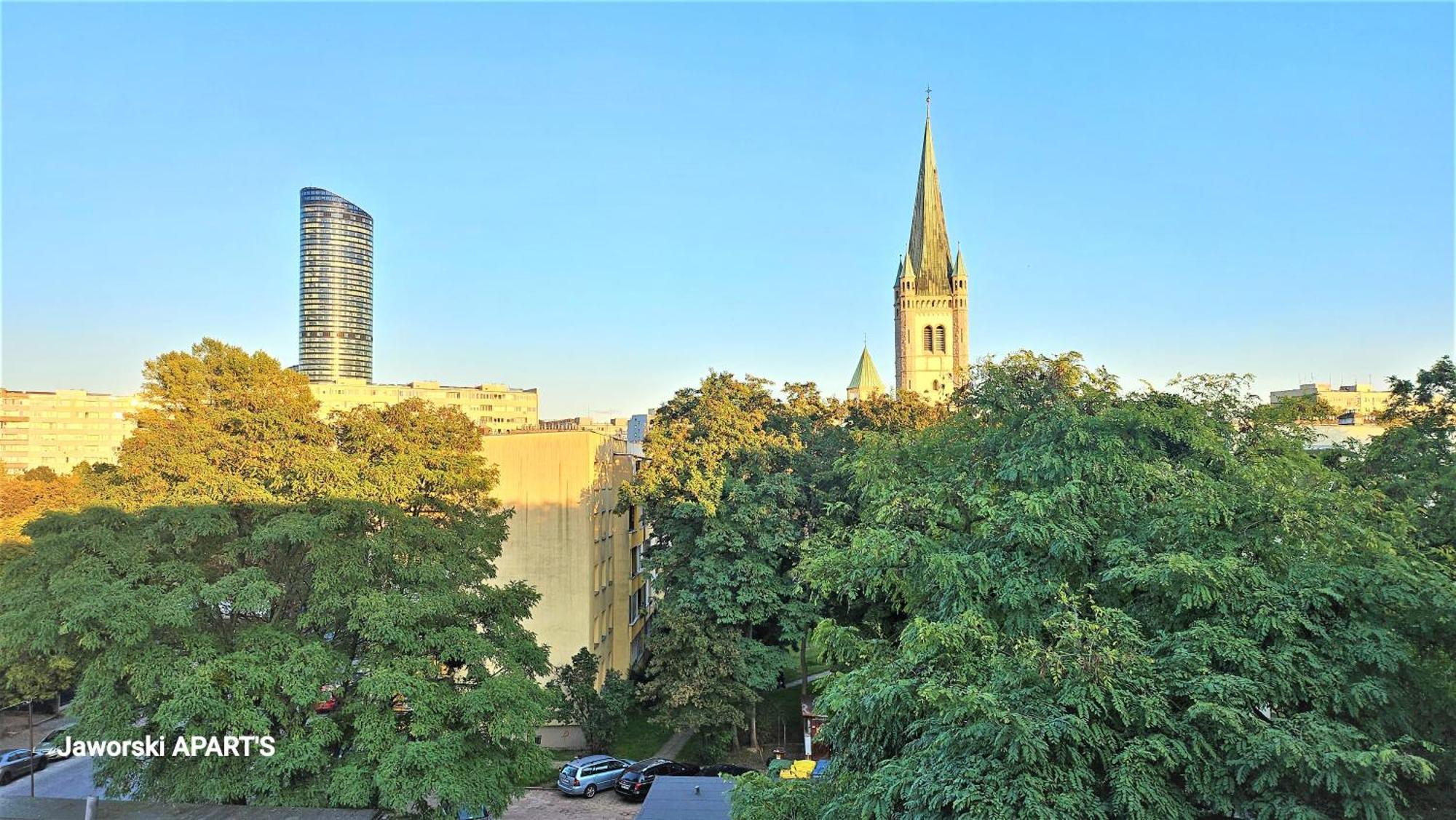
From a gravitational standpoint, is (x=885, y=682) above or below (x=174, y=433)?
below

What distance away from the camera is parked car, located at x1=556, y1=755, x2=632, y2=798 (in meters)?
22.5

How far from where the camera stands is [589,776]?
892 inches

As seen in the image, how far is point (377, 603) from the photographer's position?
1658 cm

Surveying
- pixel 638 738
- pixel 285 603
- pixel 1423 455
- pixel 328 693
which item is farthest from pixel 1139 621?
pixel 638 738

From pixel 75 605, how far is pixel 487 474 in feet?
27.8

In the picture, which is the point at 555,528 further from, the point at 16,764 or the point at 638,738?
the point at 16,764

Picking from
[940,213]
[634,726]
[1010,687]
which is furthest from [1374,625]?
[940,213]

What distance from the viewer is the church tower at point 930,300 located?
257 ft

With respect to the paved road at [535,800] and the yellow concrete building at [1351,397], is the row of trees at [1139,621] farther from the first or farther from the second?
the yellow concrete building at [1351,397]

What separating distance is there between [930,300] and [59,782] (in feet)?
233

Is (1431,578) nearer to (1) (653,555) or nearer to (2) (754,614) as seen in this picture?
(2) (754,614)

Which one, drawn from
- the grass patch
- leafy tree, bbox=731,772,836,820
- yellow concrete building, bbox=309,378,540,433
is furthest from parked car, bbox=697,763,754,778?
yellow concrete building, bbox=309,378,540,433

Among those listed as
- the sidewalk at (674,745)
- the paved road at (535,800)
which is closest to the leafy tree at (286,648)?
the paved road at (535,800)

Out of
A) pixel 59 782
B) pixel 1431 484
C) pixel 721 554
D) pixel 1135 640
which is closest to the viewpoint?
pixel 1135 640
